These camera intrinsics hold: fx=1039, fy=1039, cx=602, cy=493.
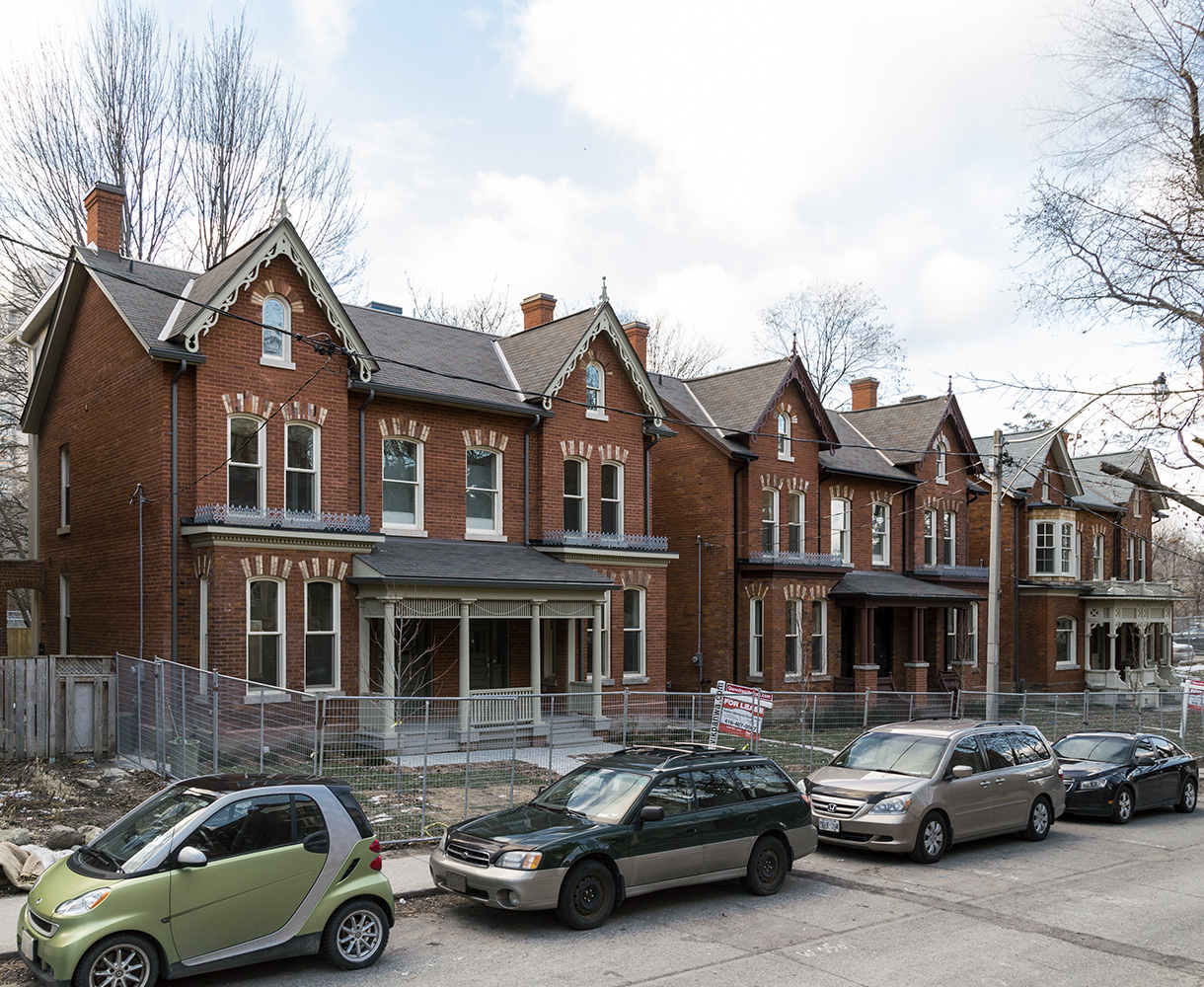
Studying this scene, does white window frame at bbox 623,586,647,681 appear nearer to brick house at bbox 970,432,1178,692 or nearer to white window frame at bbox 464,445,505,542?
white window frame at bbox 464,445,505,542

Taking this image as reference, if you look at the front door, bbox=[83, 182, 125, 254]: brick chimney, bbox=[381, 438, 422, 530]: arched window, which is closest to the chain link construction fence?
the front door

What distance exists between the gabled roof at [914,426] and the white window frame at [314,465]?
21.1m

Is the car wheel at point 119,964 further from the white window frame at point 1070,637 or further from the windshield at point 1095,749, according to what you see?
the white window frame at point 1070,637

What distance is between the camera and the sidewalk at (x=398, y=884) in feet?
29.9

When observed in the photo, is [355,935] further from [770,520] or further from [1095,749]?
[770,520]

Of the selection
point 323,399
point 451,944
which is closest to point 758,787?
point 451,944

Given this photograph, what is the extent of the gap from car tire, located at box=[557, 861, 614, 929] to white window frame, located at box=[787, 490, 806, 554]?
69.0ft

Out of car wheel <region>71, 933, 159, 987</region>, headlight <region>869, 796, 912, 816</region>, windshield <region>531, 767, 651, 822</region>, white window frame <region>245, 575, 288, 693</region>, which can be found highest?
white window frame <region>245, 575, 288, 693</region>

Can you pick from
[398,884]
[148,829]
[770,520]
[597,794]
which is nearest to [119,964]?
[148,829]

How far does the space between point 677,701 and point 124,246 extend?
21817 millimetres

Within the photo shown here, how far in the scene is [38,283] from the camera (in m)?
30.8

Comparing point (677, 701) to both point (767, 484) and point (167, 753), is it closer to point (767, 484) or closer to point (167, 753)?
point (767, 484)

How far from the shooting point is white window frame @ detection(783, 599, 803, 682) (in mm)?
29922

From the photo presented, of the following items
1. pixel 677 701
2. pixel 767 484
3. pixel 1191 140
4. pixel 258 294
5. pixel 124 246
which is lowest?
pixel 677 701
